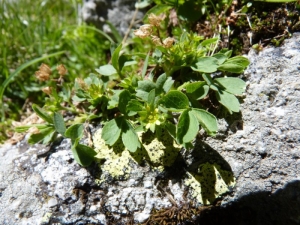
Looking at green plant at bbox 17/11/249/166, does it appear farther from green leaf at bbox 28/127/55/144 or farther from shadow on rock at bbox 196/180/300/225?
shadow on rock at bbox 196/180/300/225

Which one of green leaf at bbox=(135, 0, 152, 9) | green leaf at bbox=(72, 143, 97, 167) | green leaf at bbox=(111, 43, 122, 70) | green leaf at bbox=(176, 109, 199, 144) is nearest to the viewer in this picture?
green leaf at bbox=(176, 109, 199, 144)

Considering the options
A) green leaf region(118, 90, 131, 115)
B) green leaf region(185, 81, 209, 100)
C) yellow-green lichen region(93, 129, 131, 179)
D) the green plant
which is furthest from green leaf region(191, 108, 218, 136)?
yellow-green lichen region(93, 129, 131, 179)

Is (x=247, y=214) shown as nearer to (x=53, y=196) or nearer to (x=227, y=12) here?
(x=53, y=196)

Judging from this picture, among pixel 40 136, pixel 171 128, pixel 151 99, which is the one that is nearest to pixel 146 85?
pixel 151 99

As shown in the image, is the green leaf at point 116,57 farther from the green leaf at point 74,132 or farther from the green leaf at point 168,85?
the green leaf at point 74,132

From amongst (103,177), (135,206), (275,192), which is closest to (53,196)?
(103,177)

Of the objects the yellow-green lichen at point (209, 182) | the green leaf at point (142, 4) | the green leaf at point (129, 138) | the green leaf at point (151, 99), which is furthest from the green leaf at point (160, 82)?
the green leaf at point (142, 4)
